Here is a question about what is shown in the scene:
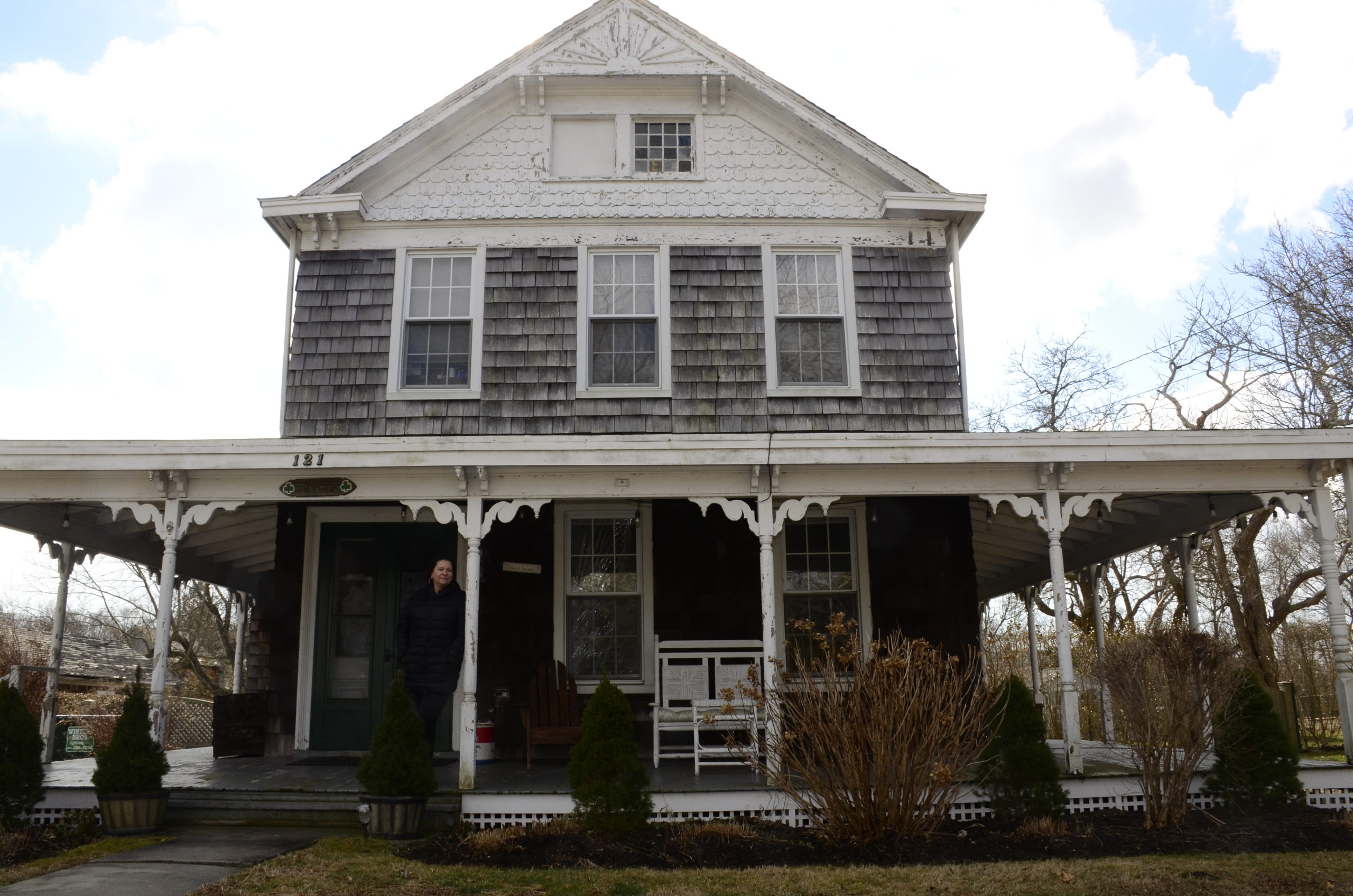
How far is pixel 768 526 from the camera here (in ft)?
26.4

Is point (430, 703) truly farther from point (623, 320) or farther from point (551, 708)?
point (623, 320)

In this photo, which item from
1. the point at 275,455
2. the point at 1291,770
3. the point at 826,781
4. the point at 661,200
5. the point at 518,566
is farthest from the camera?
the point at 661,200

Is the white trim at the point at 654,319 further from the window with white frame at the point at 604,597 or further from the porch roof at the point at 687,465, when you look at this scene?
the porch roof at the point at 687,465

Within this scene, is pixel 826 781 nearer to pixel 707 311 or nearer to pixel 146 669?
pixel 707 311

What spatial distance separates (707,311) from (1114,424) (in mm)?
17792

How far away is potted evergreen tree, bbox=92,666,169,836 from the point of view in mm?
7082

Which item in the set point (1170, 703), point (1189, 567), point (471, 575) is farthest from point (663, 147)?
point (1170, 703)

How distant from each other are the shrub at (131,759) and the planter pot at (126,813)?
0.12ft

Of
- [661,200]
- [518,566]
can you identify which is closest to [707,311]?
[661,200]

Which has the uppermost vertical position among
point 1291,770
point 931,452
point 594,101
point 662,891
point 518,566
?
point 594,101

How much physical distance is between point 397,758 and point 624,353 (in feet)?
15.1

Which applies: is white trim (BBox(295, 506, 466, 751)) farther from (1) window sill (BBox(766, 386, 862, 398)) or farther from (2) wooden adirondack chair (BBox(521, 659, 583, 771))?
(1) window sill (BBox(766, 386, 862, 398))

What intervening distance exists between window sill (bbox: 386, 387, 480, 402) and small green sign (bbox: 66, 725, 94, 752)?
10563 mm

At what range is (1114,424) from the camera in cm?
2491
